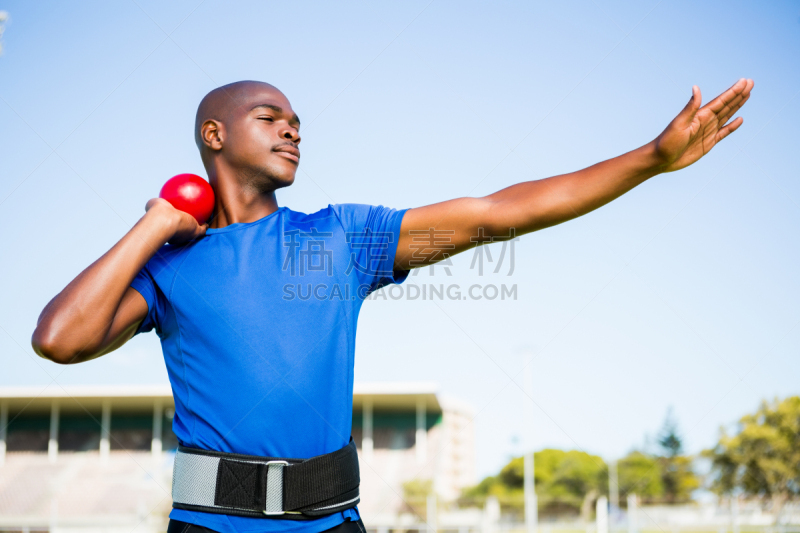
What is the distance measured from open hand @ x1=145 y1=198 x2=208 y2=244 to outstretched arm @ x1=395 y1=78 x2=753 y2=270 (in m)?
0.74

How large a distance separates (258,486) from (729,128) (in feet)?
6.20

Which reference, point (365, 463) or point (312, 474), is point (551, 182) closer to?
point (312, 474)

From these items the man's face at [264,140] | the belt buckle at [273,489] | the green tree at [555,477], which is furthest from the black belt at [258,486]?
the green tree at [555,477]

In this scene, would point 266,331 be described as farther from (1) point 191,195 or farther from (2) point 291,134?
(2) point 291,134

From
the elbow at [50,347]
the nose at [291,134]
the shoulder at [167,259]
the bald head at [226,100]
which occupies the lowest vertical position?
the elbow at [50,347]

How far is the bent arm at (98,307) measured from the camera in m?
1.96

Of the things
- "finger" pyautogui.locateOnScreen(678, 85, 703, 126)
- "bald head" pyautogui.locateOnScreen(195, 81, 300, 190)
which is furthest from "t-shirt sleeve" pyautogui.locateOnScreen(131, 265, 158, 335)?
"finger" pyautogui.locateOnScreen(678, 85, 703, 126)

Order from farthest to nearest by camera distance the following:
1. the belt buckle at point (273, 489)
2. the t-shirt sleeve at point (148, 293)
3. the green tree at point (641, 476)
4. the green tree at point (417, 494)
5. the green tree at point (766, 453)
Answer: the green tree at point (641, 476) < the green tree at point (766, 453) < the green tree at point (417, 494) < the t-shirt sleeve at point (148, 293) < the belt buckle at point (273, 489)

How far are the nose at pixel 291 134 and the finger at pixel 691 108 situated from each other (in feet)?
4.59

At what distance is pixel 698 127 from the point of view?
1978 mm

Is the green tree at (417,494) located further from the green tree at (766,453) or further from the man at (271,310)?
the man at (271,310)

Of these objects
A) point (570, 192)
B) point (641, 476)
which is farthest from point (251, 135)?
point (641, 476)

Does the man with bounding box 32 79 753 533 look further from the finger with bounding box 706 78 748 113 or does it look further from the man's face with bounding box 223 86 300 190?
the man's face with bounding box 223 86 300 190

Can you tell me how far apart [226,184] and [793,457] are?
122 feet
